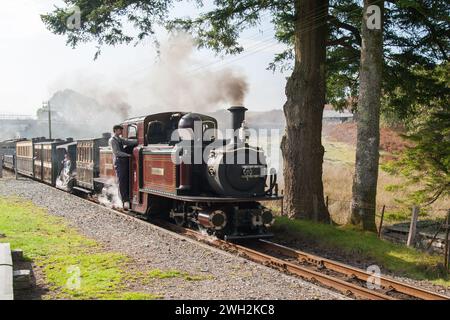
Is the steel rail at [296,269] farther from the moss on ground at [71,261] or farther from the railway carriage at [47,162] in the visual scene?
the railway carriage at [47,162]

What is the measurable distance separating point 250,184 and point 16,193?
1250cm

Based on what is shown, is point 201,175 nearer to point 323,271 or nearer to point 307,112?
point 307,112

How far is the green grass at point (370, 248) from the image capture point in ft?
29.6

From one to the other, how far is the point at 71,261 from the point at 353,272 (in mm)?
5020

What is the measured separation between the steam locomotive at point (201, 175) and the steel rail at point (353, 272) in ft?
2.41

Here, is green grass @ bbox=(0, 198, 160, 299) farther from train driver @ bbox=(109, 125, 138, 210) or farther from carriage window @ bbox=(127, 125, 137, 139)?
carriage window @ bbox=(127, 125, 137, 139)

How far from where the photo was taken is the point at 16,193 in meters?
19.3

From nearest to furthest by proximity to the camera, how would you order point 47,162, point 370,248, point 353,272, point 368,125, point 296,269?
1. point 353,272
2. point 296,269
3. point 370,248
4. point 368,125
5. point 47,162

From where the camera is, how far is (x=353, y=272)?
8.34 m

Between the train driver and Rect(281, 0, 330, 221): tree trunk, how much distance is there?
4599 mm

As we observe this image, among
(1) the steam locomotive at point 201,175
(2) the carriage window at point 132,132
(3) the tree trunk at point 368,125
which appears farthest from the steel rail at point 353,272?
(2) the carriage window at point 132,132

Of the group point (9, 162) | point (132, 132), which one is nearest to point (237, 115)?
point (132, 132)
